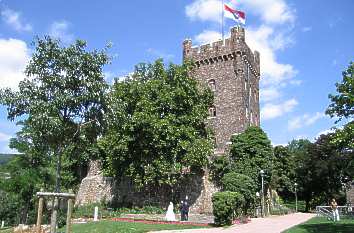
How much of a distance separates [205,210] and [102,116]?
23.0m

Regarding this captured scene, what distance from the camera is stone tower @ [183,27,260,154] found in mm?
37375

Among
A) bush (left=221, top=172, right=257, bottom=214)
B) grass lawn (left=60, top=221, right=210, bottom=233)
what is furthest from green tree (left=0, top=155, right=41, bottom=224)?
bush (left=221, top=172, right=257, bottom=214)

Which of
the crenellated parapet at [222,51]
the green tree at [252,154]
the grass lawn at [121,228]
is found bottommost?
the grass lawn at [121,228]

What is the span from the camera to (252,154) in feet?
113

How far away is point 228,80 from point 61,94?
27.2 m

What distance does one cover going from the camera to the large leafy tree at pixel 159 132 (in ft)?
107

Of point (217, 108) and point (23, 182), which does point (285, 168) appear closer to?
point (217, 108)

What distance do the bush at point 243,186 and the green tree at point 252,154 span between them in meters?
1.42

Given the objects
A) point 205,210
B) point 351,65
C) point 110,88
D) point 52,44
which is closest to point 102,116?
point 110,88

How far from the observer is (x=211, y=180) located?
35500 mm

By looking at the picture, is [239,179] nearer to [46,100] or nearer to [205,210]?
[205,210]

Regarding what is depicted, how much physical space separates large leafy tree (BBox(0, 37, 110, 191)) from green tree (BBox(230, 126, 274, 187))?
868 inches

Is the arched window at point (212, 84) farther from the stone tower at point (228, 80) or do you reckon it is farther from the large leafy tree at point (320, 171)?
the large leafy tree at point (320, 171)

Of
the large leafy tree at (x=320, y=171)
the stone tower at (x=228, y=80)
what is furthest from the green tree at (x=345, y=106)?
the large leafy tree at (x=320, y=171)
